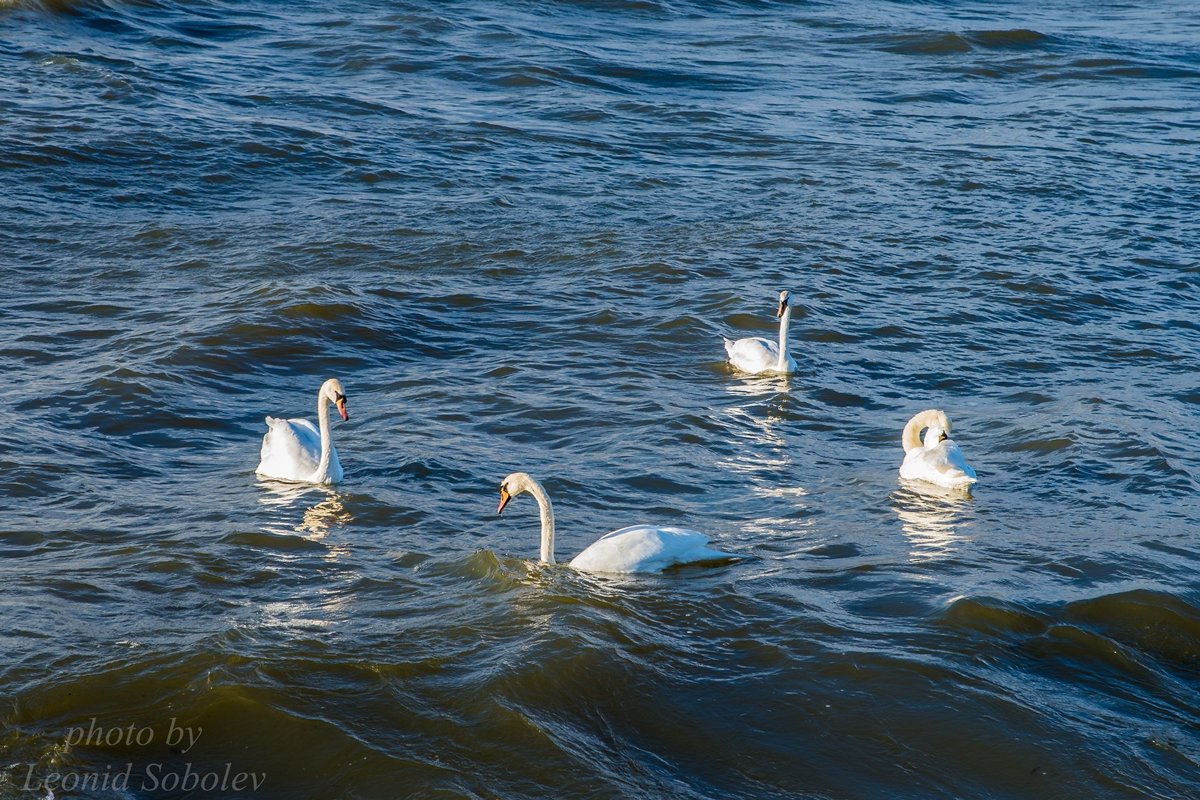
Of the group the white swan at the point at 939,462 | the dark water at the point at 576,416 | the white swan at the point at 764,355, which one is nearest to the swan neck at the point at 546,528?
the dark water at the point at 576,416

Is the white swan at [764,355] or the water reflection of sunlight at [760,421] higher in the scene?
the white swan at [764,355]

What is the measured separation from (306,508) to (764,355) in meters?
4.51

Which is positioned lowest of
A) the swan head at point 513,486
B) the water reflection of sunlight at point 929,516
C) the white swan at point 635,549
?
the water reflection of sunlight at point 929,516

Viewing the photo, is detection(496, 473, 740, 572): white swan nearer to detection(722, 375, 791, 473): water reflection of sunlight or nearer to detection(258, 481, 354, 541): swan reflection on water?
detection(258, 481, 354, 541): swan reflection on water

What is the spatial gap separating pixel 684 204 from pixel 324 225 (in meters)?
4.27

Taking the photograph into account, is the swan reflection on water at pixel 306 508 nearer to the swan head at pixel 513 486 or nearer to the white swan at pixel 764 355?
the swan head at pixel 513 486

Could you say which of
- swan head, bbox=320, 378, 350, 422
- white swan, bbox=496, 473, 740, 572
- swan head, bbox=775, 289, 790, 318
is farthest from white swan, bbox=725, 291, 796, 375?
white swan, bbox=496, 473, 740, 572

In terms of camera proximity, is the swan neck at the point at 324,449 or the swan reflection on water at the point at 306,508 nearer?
the swan reflection on water at the point at 306,508

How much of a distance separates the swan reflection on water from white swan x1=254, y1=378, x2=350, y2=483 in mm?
76

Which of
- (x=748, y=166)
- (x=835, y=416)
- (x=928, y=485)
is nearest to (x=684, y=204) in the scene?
(x=748, y=166)

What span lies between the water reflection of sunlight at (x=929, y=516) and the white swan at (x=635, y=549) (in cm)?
134

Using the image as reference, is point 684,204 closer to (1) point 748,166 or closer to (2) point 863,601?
(1) point 748,166

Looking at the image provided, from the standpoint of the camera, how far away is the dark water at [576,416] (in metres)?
5.75

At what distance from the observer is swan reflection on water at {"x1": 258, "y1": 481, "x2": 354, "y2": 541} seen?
8102mm
